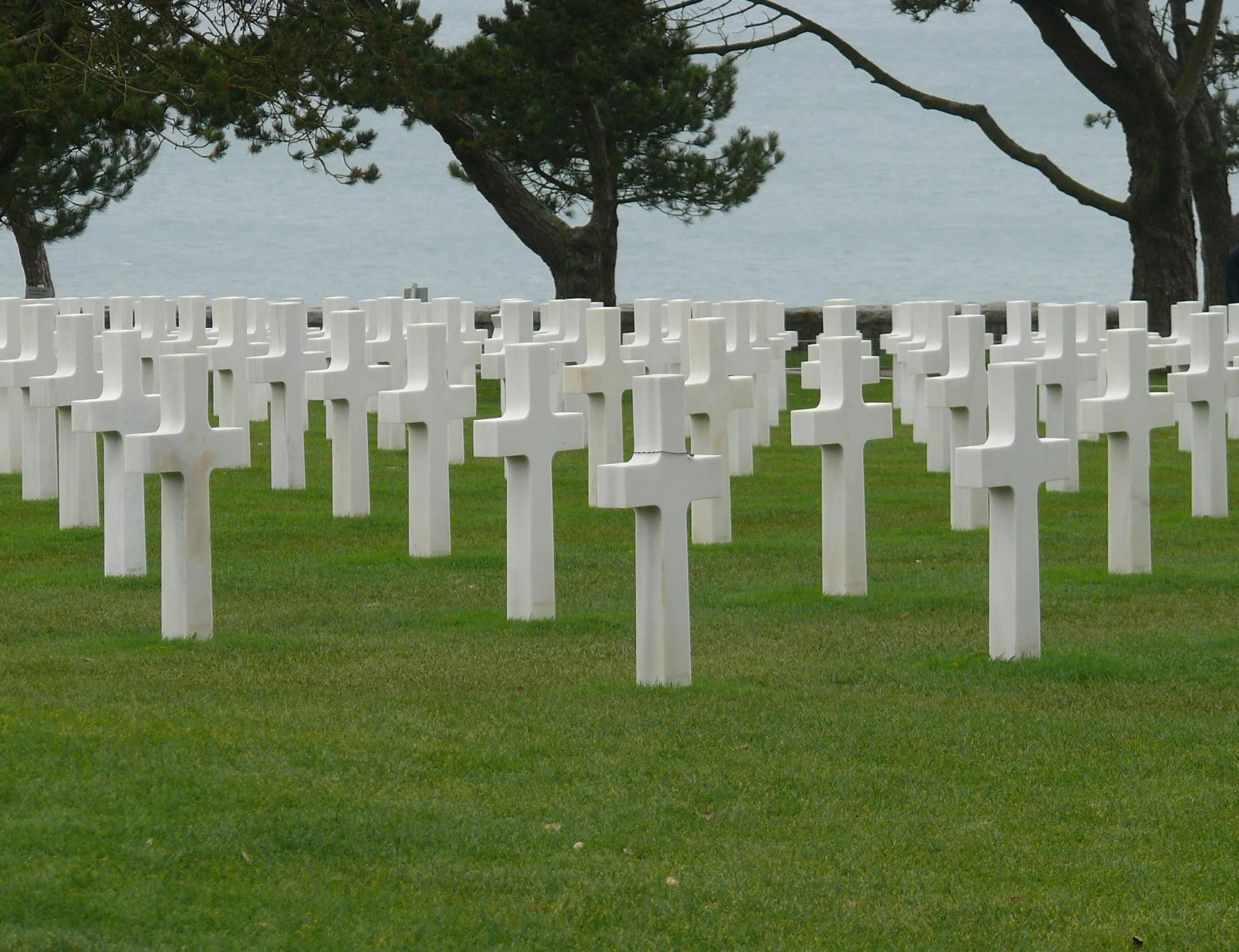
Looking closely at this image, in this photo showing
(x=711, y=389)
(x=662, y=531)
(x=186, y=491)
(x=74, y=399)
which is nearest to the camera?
(x=662, y=531)

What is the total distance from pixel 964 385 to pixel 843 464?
193cm

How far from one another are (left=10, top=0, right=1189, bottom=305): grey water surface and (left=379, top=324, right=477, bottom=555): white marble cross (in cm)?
8679

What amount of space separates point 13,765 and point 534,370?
2958 mm

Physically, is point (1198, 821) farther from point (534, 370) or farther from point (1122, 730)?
point (534, 370)

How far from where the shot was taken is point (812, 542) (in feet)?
31.8

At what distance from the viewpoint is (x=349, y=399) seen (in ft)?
34.0

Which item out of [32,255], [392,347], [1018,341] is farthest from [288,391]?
[32,255]

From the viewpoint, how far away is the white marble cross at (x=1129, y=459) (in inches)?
337

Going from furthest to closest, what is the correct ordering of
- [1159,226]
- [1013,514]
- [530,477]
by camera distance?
[1159,226]
[530,477]
[1013,514]

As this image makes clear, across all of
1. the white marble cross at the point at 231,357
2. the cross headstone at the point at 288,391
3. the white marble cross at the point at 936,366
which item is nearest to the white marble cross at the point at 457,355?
the cross headstone at the point at 288,391

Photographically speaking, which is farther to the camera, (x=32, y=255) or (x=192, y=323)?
(x=32, y=255)

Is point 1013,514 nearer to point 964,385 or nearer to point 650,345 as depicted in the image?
point 964,385

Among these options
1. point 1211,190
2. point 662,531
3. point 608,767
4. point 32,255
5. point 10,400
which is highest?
point 1211,190

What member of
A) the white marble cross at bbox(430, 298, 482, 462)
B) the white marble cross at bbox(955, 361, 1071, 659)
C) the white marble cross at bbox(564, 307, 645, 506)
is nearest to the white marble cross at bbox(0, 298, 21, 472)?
the white marble cross at bbox(430, 298, 482, 462)
